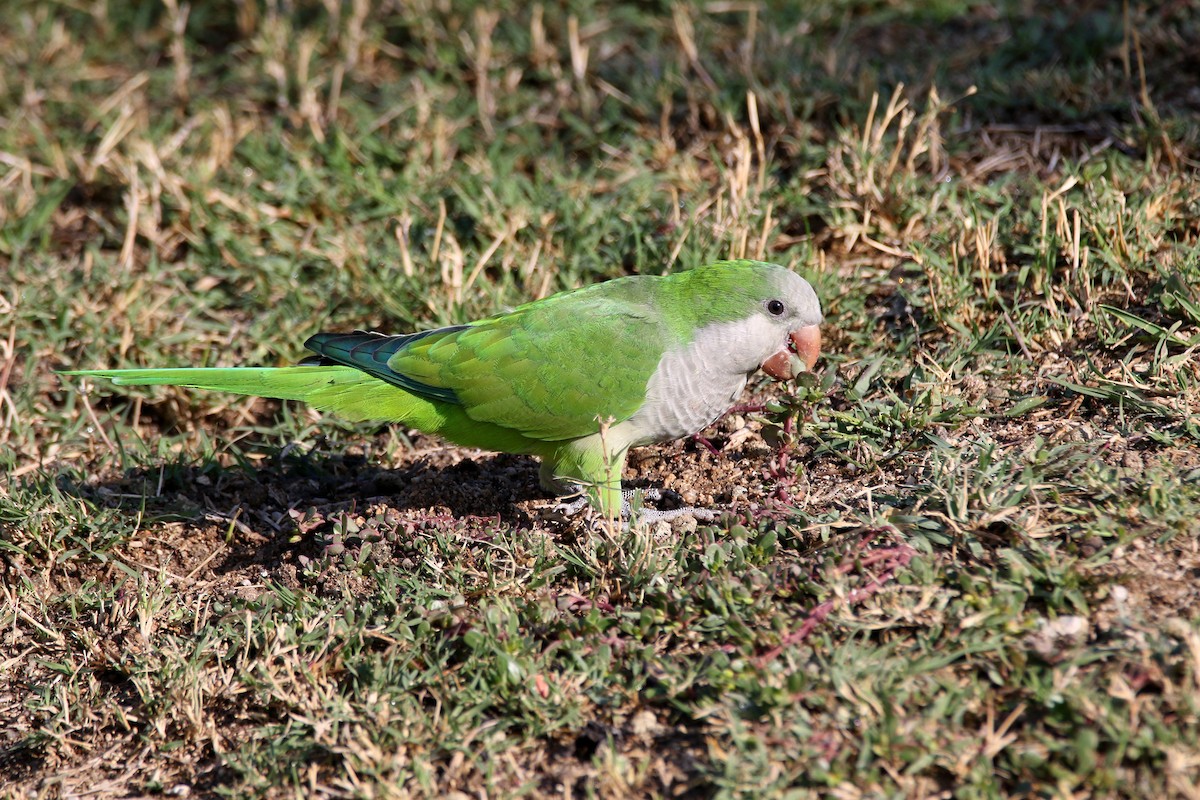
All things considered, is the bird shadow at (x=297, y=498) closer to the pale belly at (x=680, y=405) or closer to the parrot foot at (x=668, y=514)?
the parrot foot at (x=668, y=514)

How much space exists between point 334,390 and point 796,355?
1.76m

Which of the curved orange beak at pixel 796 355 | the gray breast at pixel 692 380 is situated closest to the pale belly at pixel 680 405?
the gray breast at pixel 692 380

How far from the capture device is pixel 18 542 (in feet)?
13.8

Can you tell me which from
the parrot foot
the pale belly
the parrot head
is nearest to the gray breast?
the pale belly

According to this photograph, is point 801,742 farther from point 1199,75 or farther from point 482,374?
point 1199,75

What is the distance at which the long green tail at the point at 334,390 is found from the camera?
13.7 feet

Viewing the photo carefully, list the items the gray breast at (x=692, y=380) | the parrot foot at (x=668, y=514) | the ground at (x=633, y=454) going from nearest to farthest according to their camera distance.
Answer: the ground at (x=633, y=454), the parrot foot at (x=668, y=514), the gray breast at (x=692, y=380)

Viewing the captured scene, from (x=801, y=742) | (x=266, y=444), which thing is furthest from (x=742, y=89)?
(x=801, y=742)

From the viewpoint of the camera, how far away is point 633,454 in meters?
4.57

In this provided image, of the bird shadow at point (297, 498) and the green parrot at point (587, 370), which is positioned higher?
the green parrot at point (587, 370)

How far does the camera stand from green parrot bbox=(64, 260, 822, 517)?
13.1ft

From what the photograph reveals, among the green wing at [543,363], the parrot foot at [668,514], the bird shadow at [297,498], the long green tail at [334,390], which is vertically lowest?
the bird shadow at [297,498]

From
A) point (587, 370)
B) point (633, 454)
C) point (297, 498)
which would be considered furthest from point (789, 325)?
point (297, 498)

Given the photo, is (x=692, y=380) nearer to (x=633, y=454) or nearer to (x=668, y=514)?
(x=668, y=514)
